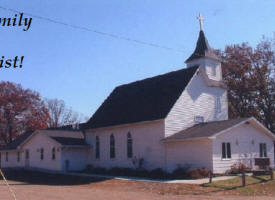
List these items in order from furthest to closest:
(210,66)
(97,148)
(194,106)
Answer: (97,148) < (210,66) < (194,106)

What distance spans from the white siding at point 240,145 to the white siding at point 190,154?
513 millimetres

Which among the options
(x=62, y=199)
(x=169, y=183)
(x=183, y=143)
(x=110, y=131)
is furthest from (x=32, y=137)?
(x=62, y=199)

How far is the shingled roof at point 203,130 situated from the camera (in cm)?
2939

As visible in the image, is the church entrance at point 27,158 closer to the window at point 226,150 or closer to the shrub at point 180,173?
the shrub at point 180,173

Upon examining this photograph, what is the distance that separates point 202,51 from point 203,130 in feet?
34.8

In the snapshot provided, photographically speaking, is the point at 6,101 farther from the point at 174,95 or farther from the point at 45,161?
the point at 174,95

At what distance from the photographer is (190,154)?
3033 centimetres

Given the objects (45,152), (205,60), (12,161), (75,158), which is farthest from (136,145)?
(12,161)

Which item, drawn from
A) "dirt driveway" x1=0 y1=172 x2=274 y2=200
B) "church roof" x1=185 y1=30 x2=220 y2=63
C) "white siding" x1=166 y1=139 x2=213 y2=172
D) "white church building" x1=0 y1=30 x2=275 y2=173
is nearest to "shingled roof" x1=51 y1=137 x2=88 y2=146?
"white church building" x1=0 y1=30 x2=275 y2=173

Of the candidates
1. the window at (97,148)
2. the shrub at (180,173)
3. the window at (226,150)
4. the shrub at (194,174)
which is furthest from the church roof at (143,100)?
the shrub at (194,174)

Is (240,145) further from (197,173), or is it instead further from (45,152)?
(45,152)

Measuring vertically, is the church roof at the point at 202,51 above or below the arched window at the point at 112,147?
above

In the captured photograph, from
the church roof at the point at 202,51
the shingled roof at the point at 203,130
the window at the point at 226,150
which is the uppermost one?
the church roof at the point at 202,51

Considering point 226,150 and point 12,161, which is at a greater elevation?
point 226,150
